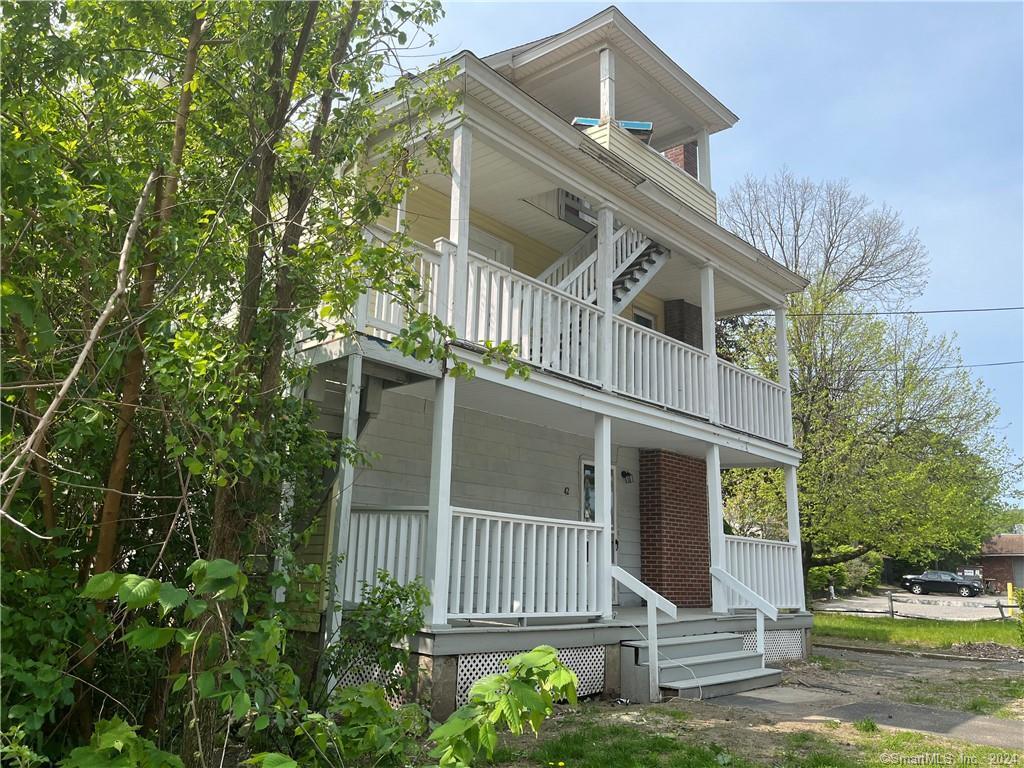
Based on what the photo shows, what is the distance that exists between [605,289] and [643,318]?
4.49 metres

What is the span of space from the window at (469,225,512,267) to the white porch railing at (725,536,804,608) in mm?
5088

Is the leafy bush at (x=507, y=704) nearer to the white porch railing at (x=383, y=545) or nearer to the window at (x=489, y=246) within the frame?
the white porch railing at (x=383, y=545)

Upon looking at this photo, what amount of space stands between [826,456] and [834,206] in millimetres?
10832

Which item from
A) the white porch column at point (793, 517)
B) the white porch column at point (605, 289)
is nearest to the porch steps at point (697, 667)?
the white porch column at point (793, 517)

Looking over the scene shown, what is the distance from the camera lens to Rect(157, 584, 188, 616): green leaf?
2.49 metres

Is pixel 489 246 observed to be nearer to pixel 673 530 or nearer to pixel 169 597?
pixel 673 530

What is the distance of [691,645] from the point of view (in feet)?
28.7

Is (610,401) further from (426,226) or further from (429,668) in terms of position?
(429,668)

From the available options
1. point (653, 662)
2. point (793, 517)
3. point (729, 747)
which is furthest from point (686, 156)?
point (729, 747)

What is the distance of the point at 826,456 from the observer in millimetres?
19781

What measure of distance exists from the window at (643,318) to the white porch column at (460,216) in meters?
6.23

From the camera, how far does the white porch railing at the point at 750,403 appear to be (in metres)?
11.5

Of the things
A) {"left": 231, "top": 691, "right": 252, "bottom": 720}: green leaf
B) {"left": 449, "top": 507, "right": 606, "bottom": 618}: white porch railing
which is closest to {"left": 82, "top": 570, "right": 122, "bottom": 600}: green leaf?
{"left": 231, "top": 691, "right": 252, "bottom": 720}: green leaf

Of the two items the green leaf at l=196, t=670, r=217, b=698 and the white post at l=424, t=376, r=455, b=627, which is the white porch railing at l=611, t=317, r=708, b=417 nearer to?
the white post at l=424, t=376, r=455, b=627
